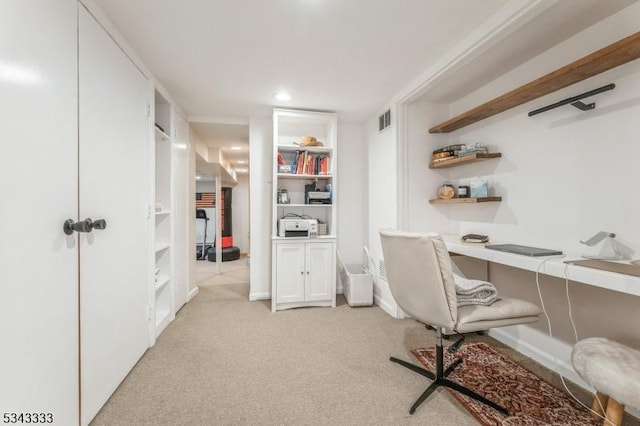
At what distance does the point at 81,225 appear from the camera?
1.26 meters

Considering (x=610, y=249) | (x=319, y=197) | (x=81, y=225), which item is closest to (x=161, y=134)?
(x=81, y=225)

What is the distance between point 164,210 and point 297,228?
1355 millimetres

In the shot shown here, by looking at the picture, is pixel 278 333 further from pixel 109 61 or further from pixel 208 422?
pixel 109 61

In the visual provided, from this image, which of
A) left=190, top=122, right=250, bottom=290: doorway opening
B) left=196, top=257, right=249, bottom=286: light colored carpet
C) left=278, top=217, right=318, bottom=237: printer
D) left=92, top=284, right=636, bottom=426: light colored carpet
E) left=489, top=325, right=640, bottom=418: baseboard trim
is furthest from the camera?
left=196, top=257, right=249, bottom=286: light colored carpet

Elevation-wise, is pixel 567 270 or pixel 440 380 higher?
pixel 567 270

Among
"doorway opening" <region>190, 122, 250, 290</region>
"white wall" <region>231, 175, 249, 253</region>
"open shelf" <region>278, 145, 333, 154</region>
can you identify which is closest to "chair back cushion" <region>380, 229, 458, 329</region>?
"open shelf" <region>278, 145, 333, 154</region>

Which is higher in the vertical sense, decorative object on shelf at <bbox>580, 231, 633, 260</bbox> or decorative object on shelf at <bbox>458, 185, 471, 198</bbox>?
decorative object on shelf at <bbox>458, 185, 471, 198</bbox>

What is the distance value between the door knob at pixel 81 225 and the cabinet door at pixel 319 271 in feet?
6.58

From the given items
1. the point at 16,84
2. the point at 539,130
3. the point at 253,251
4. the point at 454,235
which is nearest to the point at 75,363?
the point at 16,84

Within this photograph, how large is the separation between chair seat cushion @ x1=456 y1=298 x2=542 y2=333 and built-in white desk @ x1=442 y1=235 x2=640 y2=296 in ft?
0.79

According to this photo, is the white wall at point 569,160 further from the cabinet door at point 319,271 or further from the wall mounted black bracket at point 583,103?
the cabinet door at point 319,271

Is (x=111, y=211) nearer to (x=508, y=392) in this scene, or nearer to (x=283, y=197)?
(x=283, y=197)

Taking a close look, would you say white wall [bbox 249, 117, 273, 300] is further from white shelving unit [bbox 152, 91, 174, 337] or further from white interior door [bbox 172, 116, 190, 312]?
white shelving unit [bbox 152, 91, 174, 337]

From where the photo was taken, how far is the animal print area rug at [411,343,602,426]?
1.40 metres
